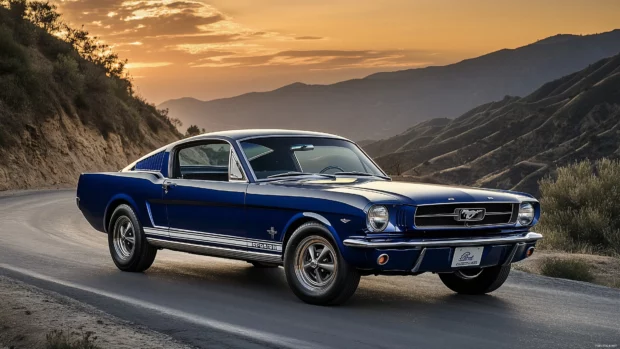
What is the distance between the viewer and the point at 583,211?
890 inches

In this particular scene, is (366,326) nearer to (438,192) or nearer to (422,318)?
(422,318)

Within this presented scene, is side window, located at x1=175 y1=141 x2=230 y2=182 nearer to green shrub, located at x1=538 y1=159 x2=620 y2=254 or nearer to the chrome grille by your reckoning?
the chrome grille

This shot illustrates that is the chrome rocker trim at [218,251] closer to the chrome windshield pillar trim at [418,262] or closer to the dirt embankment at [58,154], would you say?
the chrome windshield pillar trim at [418,262]

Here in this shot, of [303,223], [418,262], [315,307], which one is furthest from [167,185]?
[418,262]

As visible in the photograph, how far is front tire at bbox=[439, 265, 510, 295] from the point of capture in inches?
364

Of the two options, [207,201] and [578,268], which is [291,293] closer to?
[207,201]

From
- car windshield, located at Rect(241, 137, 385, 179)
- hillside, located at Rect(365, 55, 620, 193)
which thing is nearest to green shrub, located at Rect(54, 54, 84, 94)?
hillside, located at Rect(365, 55, 620, 193)

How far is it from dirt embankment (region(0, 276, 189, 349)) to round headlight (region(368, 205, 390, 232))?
2.04 meters

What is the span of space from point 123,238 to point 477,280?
169 inches

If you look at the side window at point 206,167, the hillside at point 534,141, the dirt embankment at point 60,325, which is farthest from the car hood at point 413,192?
the hillside at point 534,141

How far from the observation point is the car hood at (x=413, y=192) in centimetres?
800

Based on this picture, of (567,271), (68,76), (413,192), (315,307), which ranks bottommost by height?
(567,271)

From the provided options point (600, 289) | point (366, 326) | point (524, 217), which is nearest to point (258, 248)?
point (366, 326)

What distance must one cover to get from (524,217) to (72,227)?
35.6 ft
